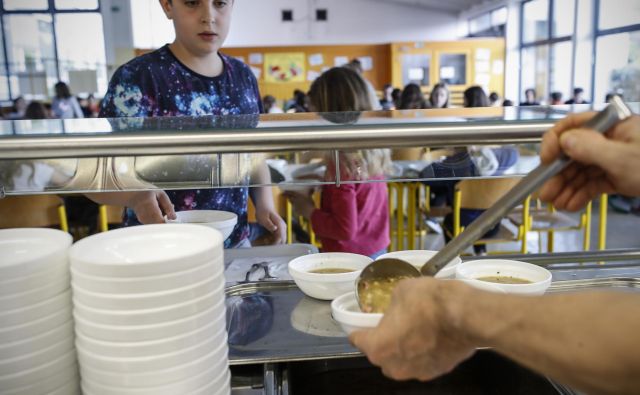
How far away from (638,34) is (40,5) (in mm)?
11512

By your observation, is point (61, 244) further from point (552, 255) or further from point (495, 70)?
point (495, 70)

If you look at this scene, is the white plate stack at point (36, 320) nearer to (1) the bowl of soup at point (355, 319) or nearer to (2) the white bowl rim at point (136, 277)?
(2) the white bowl rim at point (136, 277)

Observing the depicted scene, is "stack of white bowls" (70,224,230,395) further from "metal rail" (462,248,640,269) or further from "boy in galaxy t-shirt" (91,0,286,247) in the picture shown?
"boy in galaxy t-shirt" (91,0,286,247)

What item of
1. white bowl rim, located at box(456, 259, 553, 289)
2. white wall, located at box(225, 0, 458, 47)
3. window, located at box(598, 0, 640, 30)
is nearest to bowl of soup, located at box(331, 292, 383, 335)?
white bowl rim, located at box(456, 259, 553, 289)

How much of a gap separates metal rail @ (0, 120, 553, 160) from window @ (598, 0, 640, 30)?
8.64 metres

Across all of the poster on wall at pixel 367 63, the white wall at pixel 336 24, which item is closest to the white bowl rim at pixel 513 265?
the poster on wall at pixel 367 63

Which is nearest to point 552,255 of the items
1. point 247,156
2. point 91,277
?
point 247,156

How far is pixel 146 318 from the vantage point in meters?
0.68

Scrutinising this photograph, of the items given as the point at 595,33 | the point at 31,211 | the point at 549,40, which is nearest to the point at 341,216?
the point at 31,211

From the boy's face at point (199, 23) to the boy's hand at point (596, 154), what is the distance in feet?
3.99

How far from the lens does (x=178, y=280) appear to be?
2.27 feet

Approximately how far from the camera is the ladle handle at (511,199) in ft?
2.52

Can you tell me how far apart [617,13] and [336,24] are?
704cm

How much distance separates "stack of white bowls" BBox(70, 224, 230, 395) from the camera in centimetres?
68
